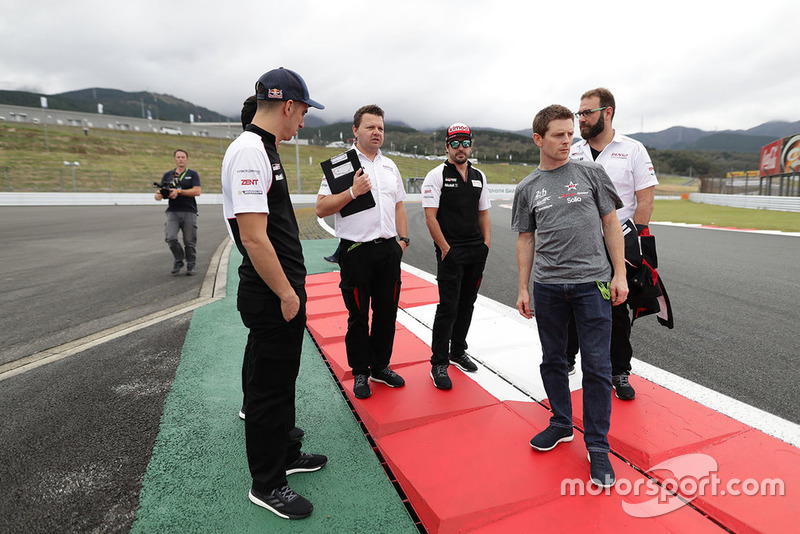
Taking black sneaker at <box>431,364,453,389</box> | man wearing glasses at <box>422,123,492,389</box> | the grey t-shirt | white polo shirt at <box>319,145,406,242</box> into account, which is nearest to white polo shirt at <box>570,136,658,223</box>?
the grey t-shirt

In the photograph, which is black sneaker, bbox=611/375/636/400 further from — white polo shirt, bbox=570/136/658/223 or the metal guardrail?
the metal guardrail

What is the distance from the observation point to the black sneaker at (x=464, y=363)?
336 centimetres

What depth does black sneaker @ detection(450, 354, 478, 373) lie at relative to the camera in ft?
11.0

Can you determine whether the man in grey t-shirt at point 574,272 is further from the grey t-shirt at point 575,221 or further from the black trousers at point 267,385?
the black trousers at point 267,385

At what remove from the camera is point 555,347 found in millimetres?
2354

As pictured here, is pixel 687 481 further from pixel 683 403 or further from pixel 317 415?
pixel 317 415

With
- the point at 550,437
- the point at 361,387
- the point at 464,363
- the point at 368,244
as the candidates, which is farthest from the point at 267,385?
the point at 464,363

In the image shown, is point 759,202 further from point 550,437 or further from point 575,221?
point 550,437

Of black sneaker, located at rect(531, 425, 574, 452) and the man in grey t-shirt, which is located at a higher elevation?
the man in grey t-shirt

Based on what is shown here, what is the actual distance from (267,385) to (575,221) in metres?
1.85

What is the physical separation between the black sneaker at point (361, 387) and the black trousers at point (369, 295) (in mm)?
39

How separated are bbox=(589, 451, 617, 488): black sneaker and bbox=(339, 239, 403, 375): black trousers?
1.55 metres

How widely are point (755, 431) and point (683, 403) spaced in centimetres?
39

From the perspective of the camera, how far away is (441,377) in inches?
122
